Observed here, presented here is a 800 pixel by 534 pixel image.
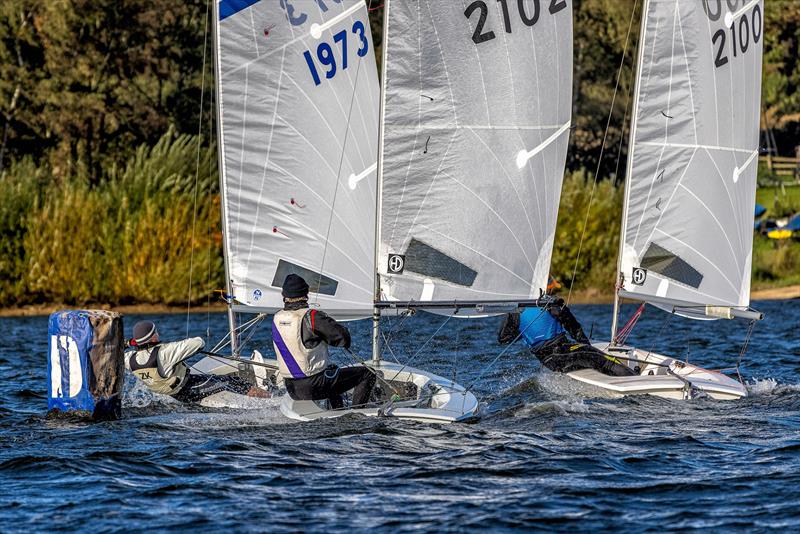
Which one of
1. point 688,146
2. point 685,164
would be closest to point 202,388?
point 685,164

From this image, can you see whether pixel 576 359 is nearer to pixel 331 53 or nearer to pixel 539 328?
pixel 539 328

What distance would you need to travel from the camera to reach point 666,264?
15609 millimetres

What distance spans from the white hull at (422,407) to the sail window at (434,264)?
1160 mm

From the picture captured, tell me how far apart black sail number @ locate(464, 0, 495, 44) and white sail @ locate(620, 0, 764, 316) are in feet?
8.22

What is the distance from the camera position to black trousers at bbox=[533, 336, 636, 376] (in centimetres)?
1462

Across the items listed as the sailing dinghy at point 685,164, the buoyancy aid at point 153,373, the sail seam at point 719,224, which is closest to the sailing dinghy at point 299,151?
the buoyancy aid at point 153,373

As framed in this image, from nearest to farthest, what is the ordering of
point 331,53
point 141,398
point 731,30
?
point 331,53
point 141,398
point 731,30

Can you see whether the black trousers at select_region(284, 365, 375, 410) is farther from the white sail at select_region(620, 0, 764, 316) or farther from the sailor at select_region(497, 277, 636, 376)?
the white sail at select_region(620, 0, 764, 316)

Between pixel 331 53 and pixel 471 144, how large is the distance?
1844mm

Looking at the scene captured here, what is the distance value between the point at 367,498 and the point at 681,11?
8247 mm

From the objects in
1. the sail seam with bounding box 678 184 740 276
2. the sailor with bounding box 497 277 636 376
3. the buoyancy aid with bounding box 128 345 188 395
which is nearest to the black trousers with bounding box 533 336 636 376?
the sailor with bounding box 497 277 636 376

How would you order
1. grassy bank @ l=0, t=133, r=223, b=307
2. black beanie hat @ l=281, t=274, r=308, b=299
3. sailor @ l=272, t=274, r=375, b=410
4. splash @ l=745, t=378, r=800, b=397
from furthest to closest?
grassy bank @ l=0, t=133, r=223, b=307
splash @ l=745, t=378, r=800, b=397
black beanie hat @ l=281, t=274, r=308, b=299
sailor @ l=272, t=274, r=375, b=410

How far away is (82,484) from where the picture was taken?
33.9 feet

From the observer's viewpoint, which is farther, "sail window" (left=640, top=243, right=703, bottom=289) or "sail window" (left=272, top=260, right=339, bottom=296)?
"sail window" (left=640, top=243, right=703, bottom=289)
